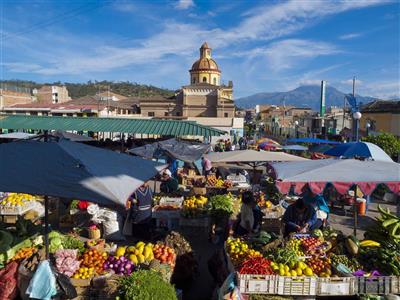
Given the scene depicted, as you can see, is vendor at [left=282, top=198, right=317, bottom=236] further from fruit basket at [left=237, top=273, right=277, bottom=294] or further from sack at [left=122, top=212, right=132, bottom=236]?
sack at [left=122, top=212, right=132, bottom=236]

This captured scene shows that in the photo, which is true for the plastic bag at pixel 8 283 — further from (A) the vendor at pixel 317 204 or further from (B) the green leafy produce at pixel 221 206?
(A) the vendor at pixel 317 204

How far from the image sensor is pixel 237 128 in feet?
118

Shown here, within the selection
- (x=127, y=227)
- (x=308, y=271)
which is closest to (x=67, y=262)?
(x=127, y=227)

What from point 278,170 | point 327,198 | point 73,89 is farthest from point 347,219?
point 73,89

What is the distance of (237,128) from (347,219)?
2668cm

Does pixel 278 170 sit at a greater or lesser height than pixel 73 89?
lesser

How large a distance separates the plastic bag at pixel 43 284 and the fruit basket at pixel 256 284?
86.7 inches

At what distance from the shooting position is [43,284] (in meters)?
4.08

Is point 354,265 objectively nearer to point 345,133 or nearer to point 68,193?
point 68,193

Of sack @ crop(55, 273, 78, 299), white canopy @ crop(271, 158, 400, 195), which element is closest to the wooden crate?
white canopy @ crop(271, 158, 400, 195)

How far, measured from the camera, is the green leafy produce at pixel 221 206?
755 cm

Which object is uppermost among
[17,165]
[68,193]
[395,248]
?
[17,165]

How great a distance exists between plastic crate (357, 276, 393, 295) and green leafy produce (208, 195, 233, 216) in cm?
347

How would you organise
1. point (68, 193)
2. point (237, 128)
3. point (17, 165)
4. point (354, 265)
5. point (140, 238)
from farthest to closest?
point (237, 128), point (140, 238), point (354, 265), point (17, 165), point (68, 193)
